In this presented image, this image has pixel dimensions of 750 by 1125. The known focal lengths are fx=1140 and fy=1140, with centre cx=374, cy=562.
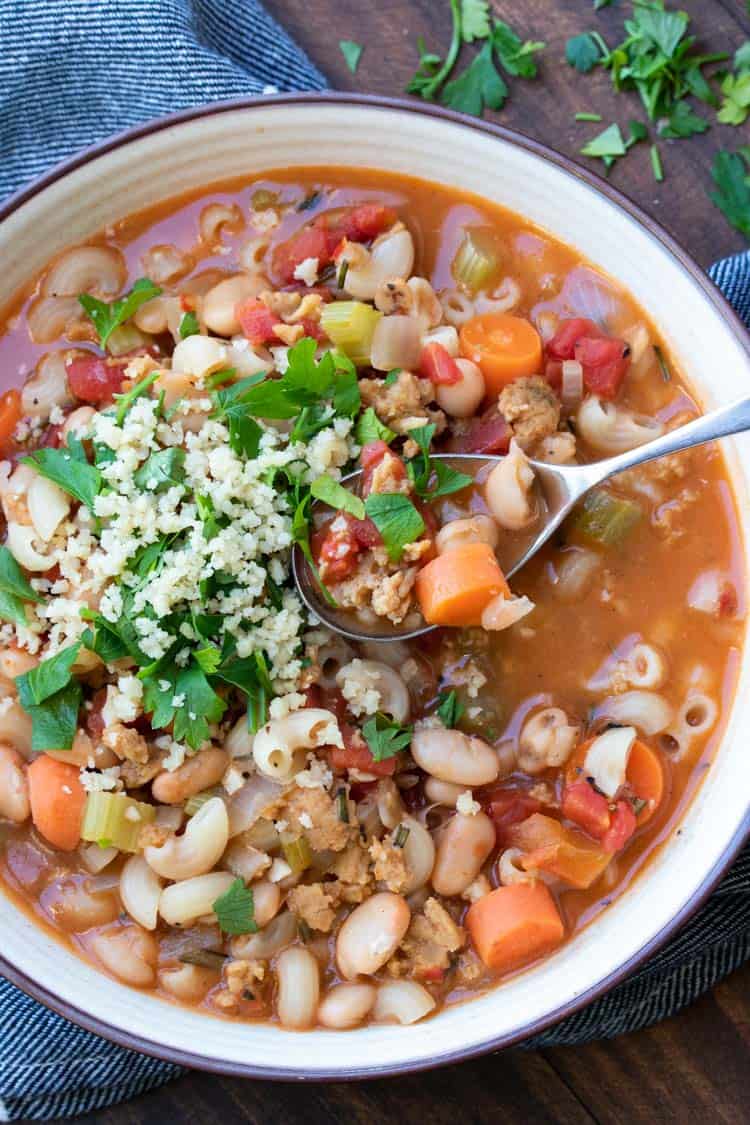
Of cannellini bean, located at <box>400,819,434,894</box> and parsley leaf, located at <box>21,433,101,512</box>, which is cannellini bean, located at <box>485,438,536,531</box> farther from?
parsley leaf, located at <box>21,433,101,512</box>

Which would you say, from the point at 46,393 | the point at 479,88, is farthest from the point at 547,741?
the point at 479,88

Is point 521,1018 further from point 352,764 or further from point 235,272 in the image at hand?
point 235,272

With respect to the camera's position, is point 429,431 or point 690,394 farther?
point 690,394

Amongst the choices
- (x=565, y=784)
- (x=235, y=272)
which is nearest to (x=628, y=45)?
(x=235, y=272)

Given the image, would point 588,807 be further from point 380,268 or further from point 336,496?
point 380,268

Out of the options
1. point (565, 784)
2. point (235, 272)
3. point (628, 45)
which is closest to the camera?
point (565, 784)

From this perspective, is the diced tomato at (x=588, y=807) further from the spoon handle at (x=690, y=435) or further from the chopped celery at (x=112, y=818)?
the chopped celery at (x=112, y=818)
